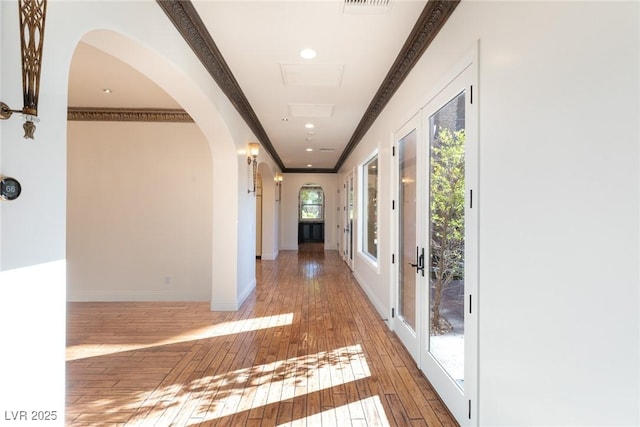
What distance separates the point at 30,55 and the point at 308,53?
2236 mm

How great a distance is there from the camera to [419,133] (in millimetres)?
2801

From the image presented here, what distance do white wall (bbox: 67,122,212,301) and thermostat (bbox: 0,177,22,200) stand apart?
3784 millimetres

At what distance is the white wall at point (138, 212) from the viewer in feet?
15.7

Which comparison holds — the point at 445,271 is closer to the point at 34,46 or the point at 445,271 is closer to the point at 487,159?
the point at 487,159

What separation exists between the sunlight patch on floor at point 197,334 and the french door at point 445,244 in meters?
1.66

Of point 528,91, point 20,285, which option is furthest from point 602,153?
point 20,285

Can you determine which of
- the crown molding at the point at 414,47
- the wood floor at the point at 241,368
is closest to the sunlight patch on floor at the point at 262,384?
the wood floor at the point at 241,368

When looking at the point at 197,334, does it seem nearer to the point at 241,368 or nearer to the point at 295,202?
the point at 241,368

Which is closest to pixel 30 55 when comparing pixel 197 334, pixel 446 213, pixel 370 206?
pixel 446 213

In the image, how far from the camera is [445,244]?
2.39m

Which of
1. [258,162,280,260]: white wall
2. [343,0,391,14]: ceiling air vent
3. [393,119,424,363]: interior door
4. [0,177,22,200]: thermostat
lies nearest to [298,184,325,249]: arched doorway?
[258,162,280,260]: white wall

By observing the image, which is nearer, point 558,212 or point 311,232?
point 558,212

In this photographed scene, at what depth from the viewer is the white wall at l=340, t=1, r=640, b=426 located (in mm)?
957

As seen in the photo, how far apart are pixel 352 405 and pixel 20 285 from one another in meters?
2.03
